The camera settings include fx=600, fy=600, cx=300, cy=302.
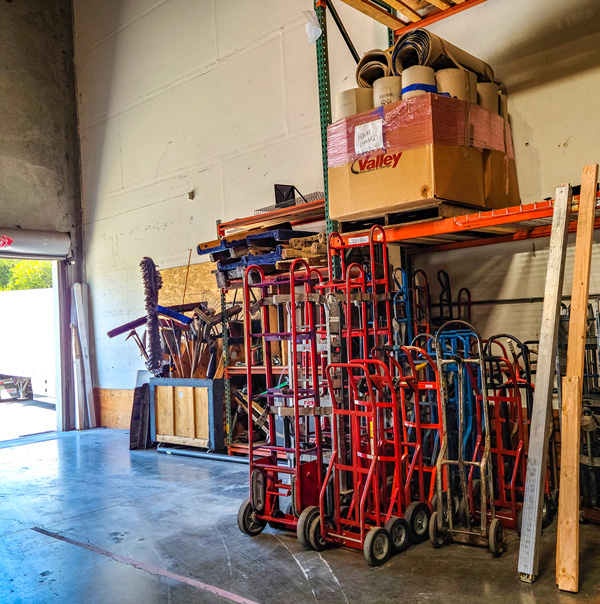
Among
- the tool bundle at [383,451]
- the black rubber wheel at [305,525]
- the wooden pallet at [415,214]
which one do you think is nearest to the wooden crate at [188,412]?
the tool bundle at [383,451]

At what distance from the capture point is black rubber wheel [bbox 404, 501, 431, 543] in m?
3.91

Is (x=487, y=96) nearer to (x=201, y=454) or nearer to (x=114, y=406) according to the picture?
(x=201, y=454)

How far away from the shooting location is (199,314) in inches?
288

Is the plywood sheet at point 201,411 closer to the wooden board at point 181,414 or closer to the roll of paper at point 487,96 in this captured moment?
the wooden board at point 181,414

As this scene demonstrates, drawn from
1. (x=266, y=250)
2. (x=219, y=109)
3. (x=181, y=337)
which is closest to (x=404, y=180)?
(x=266, y=250)

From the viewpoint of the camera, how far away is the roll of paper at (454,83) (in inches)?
178

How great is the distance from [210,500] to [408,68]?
3.96 metres

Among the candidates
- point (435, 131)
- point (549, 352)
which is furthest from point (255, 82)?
point (549, 352)

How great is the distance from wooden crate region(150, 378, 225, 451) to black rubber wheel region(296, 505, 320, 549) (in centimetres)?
332

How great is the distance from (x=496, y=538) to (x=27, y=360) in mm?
11839

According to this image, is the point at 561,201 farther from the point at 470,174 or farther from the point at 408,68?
the point at 408,68

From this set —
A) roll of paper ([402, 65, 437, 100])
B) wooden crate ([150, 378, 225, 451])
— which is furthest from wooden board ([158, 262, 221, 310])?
roll of paper ([402, 65, 437, 100])

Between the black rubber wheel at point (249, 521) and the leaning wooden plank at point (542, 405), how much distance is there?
1839 mm

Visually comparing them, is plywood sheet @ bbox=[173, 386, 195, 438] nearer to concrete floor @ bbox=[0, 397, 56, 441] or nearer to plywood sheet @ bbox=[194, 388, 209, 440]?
plywood sheet @ bbox=[194, 388, 209, 440]
